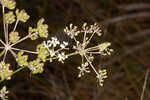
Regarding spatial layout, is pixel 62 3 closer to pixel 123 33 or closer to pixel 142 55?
pixel 123 33

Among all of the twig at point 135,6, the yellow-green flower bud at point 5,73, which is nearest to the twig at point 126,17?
the twig at point 135,6

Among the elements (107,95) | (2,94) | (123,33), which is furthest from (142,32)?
(2,94)

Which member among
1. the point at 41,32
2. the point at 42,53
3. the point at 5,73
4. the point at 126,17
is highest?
the point at 126,17

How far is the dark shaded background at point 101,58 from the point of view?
182 inches

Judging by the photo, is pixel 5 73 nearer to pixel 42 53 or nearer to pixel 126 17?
pixel 42 53

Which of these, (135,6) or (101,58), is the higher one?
(135,6)

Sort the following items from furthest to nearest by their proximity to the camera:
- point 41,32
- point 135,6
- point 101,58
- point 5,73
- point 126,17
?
point 135,6 → point 126,17 → point 101,58 → point 41,32 → point 5,73

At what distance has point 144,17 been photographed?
20.6 feet

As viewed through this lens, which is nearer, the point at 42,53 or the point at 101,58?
the point at 42,53

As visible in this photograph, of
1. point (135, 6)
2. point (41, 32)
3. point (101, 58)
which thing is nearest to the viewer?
point (41, 32)

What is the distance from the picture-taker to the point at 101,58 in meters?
4.62

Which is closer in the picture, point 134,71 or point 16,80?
point 16,80

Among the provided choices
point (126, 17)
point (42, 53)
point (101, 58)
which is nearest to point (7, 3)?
point (42, 53)

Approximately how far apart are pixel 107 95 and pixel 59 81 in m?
1.12
